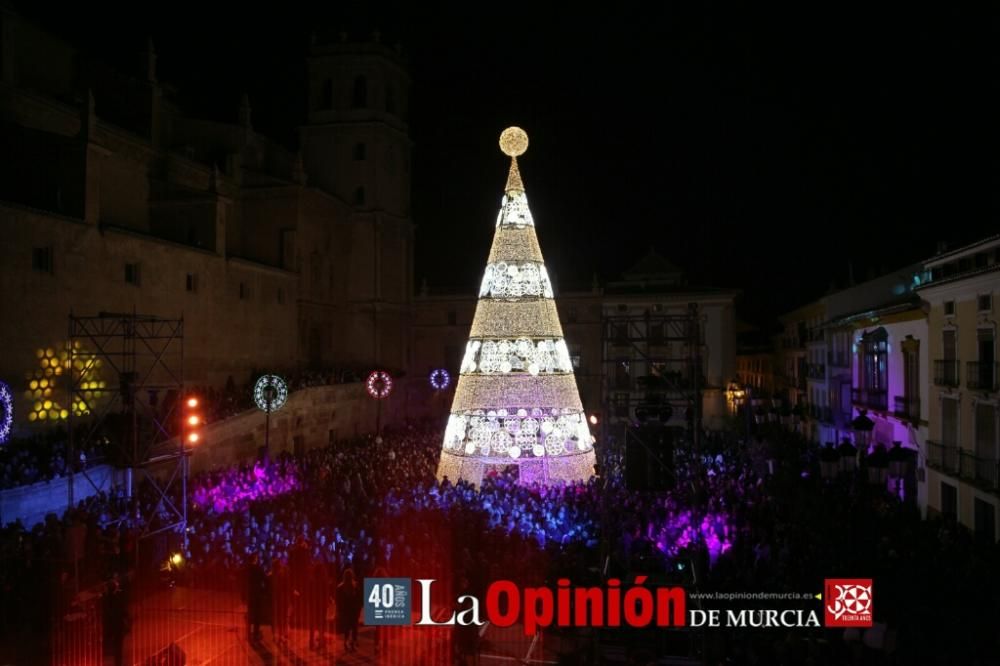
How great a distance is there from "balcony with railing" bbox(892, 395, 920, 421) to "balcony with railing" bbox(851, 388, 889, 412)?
1.32 metres

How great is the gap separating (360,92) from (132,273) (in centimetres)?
2161

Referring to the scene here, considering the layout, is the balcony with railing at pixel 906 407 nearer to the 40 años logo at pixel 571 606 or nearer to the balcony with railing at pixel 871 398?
the balcony with railing at pixel 871 398

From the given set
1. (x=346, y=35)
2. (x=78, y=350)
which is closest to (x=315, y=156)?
(x=346, y=35)

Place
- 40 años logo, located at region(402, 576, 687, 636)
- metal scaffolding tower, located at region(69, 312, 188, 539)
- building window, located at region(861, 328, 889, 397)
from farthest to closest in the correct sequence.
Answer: building window, located at region(861, 328, 889, 397) < metal scaffolding tower, located at region(69, 312, 188, 539) < 40 años logo, located at region(402, 576, 687, 636)

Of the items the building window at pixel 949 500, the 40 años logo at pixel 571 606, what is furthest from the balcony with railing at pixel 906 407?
the 40 años logo at pixel 571 606

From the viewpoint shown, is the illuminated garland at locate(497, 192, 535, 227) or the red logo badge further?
the illuminated garland at locate(497, 192, 535, 227)

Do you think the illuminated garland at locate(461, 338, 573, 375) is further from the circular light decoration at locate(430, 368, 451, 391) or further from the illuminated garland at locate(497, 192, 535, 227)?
the circular light decoration at locate(430, 368, 451, 391)

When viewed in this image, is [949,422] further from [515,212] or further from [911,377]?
[515,212]

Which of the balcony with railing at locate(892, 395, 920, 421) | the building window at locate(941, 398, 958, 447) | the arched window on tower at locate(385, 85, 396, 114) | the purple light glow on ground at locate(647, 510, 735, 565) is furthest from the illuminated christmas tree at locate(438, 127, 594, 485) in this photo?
the arched window on tower at locate(385, 85, 396, 114)

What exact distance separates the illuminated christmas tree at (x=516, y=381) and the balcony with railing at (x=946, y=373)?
33.0ft

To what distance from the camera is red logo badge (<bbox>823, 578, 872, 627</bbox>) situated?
10.2 metres

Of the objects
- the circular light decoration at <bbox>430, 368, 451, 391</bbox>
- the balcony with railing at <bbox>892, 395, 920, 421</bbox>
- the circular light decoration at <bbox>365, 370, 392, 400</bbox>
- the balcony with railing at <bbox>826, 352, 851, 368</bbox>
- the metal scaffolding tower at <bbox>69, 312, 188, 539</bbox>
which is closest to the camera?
the metal scaffolding tower at <bbox>69, 312, 188, 539</bbox>

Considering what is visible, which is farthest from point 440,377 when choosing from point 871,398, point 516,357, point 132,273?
point 871,398

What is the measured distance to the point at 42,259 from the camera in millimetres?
19812
